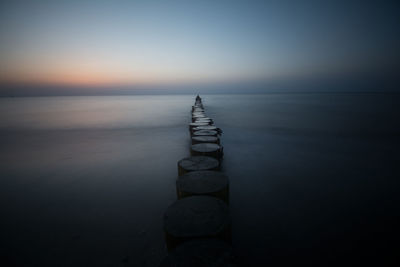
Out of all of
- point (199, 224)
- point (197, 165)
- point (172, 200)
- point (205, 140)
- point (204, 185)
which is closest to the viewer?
point (199, 224)

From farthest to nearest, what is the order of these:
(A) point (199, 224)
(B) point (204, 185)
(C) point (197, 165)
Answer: (C) point (197, 165)
(B) point (204, 185)
(A) point (199, 224)

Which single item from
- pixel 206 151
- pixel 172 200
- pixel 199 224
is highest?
pixel 206 151

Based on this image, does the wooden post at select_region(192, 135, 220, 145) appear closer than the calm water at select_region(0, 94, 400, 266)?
No

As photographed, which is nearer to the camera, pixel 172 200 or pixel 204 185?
pixel 204 185

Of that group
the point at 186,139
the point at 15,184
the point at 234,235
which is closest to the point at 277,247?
the point at 234,235

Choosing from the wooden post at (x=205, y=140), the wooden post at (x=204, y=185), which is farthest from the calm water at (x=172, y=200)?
the wooden post at (x=205, y=140)

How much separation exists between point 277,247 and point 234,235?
2.32ft

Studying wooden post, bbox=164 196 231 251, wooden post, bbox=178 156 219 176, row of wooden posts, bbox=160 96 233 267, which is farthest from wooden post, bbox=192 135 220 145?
wooden post, bbox=164 196 231 251

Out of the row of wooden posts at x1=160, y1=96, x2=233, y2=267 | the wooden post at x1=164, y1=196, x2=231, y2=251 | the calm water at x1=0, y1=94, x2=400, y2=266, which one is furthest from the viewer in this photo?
the calm water at x1=0, y1=94, x2=400, y2=266

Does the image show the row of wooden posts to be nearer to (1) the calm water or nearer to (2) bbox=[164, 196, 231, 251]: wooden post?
(2) bbox=[164, 196, 231, 251]: wooden post

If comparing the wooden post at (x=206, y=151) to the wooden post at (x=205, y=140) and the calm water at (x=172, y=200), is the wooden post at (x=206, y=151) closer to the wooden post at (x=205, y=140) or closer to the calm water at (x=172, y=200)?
the wooden post at (x=205, y=140)

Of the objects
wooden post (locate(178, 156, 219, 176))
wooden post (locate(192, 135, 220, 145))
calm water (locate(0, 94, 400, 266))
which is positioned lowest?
calm water (locate(0, 94, 400, 266))

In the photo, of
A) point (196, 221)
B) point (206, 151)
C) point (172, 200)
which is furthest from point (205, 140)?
point (196, 221)

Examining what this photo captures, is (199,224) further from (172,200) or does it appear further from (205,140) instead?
(205,140)
